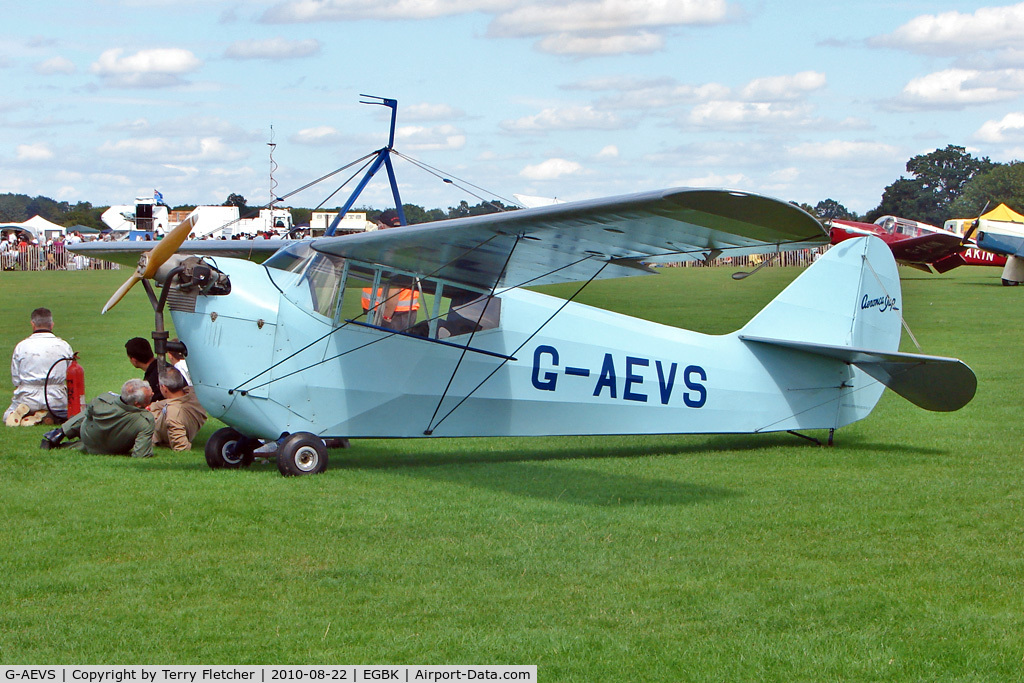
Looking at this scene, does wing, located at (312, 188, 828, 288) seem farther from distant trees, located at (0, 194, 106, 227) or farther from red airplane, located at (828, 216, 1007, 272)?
distant trees, located at (0, 194, 106, 227)

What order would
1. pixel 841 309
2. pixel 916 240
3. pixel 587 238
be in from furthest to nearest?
1. pixel 916 240
2. pixel 841 309
3. pixel 587 238

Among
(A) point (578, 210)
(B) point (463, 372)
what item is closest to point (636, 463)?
(B) point (463, 372)

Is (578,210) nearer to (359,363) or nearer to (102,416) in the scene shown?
(359,363)

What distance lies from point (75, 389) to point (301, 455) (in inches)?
155

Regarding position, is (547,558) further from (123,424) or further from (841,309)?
(841,309)

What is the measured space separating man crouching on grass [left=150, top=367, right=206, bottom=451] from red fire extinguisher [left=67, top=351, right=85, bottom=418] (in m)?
1.40

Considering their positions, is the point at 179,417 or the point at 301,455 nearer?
the point at 301,455

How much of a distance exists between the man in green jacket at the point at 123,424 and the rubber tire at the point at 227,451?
36.6 inches

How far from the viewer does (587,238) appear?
7734mm

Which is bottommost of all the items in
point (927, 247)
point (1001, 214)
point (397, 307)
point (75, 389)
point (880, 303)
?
point (75, 389)

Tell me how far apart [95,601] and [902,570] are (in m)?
4.51

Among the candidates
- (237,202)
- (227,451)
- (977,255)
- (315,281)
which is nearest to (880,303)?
(315,281)

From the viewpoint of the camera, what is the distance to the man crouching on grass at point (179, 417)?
10.3 m

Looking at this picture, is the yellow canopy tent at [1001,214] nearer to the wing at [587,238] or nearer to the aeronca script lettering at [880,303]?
the aeronca script lettering at [880,303]
